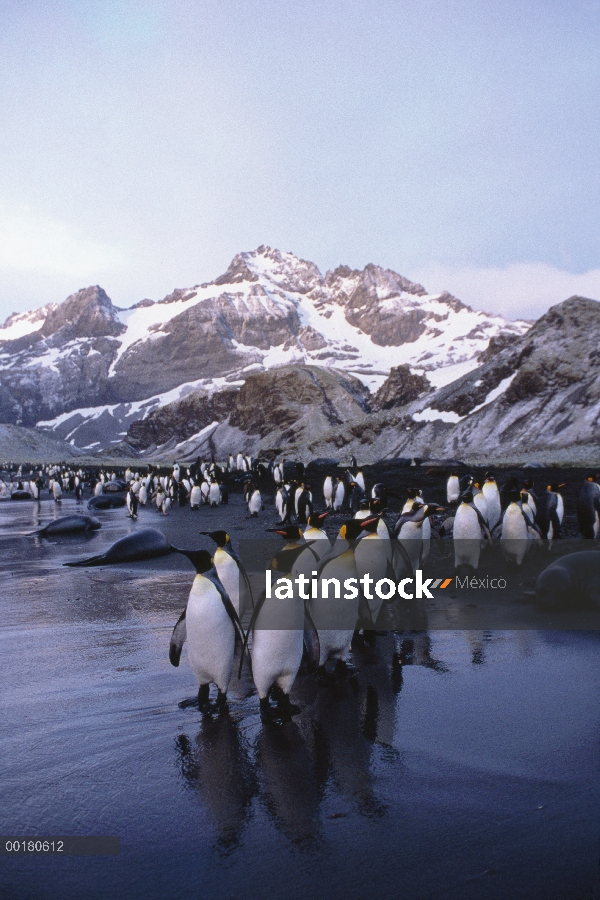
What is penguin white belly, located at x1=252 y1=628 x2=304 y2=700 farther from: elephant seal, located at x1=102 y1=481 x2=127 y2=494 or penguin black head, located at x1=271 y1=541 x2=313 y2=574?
elephant seal, located at x1=102 y1=481 x2=127 y2=494

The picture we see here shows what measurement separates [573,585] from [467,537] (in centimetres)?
241

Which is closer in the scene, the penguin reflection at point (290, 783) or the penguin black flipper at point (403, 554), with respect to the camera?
the penguin reflection at point (290, 783)

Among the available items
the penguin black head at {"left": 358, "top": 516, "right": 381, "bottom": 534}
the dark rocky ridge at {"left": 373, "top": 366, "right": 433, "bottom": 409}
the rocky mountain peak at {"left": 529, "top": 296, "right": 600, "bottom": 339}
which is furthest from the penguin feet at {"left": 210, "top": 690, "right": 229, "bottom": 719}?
the dark rocky ridge at {"left": 373, "top": 366, "right": 433, "bottom": 409}

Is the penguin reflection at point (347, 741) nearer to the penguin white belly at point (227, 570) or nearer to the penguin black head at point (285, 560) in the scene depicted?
the penguin black head at point (285, 560)

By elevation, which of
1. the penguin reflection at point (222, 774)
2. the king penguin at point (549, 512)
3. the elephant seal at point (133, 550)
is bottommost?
the penguin reflection at point (222, 774)

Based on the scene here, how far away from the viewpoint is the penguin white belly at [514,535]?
11.0 meters

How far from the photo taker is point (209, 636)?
5.27m

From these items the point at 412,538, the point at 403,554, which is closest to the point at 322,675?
the point at 403,554

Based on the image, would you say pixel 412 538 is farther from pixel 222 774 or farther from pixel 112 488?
pixel 112 488

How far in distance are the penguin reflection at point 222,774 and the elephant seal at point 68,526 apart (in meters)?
14.4

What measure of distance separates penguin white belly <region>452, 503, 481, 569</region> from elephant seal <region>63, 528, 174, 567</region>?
5.24m

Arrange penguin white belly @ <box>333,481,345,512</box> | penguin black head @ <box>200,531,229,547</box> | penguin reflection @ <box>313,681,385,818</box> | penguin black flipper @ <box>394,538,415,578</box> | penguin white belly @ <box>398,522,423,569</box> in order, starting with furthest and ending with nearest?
penguin white belly @ <box>333,481,345,512</box>
penguin white belly @ <box>398,522,423,569</box>
penguin black flipper @ <box>394,538,415,578</box>
penguin black head @ <box>200,531,229,547</box>
penguin reflection @ <box>313,681,385,818</box>

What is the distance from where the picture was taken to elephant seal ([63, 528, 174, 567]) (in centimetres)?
1309

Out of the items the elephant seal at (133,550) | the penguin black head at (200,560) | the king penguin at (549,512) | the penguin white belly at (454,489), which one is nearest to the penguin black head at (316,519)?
the penguin black head at (200,560)
